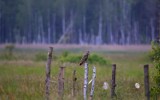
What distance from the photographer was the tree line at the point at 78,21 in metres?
73.4

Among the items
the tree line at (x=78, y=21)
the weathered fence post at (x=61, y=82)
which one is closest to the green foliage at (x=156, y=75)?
the weathered fence post at (x=61, y=82)

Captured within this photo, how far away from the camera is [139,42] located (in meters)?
75.2

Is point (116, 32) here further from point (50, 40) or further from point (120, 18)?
point (50, 40)

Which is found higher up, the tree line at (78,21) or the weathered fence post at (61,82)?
the tree line at (78,21)

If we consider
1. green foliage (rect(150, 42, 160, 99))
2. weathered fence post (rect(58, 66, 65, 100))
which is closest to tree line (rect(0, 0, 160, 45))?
green foliage (rect(150, 42, 160, 99))

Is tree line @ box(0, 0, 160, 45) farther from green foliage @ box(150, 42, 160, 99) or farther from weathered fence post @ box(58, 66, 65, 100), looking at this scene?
weathered fence post @ box(58, 66, 65, 100)

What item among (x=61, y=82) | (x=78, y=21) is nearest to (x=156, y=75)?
(x=61, y=82)

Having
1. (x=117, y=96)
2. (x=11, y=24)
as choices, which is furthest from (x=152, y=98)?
(x=11, y=24)

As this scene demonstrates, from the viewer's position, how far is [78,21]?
75.1m

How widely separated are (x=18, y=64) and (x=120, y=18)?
51.5m

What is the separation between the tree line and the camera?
7338cm

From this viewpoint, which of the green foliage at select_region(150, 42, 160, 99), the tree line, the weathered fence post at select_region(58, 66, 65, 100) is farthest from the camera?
Answer: the tree line

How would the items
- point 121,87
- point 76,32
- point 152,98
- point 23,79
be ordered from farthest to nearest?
point 76,32 < point 23,79 < point 121,87 < point 152,98

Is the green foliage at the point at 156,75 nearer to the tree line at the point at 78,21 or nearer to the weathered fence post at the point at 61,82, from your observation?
the weathered fence post at the point at 61,82
